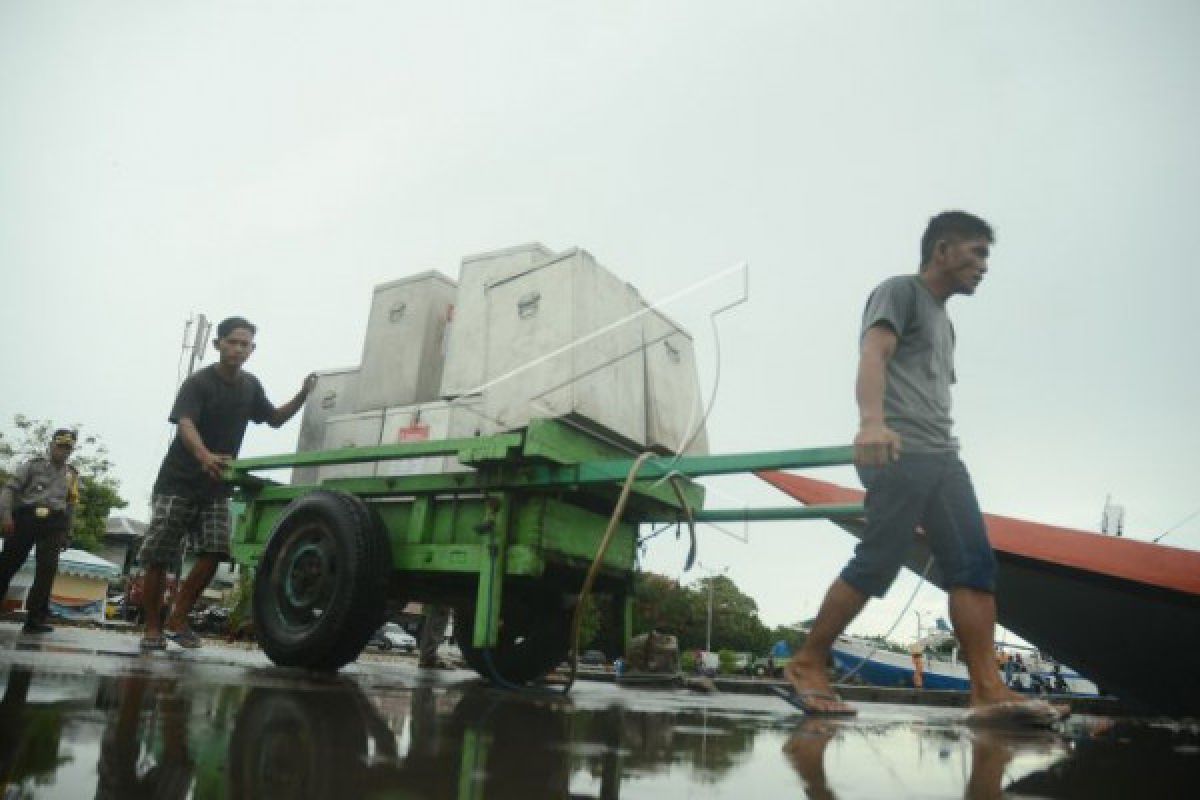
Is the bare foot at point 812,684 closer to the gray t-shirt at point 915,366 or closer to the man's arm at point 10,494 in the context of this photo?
the gray t-shirt at point 915,366

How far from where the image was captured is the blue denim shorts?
302cm

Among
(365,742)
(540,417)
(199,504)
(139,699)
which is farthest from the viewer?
(199,504)

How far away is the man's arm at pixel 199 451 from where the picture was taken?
4.83 meters

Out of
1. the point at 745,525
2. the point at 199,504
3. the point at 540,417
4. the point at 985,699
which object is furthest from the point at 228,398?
the point at 985,699

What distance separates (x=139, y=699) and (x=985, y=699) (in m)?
2.91

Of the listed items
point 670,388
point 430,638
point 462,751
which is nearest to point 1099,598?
point 670,388

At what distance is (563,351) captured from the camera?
3895 millimetres

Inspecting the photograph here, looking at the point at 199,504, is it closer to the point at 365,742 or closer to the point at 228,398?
the point at 228,398

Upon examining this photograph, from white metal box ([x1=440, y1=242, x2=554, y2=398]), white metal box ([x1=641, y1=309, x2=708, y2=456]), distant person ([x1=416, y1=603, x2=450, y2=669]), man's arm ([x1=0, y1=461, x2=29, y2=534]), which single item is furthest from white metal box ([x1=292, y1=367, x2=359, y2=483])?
man's arm ([x1=0, y1=461, x2=29, y2=534])

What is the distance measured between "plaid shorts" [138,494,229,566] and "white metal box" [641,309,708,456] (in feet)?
9.60

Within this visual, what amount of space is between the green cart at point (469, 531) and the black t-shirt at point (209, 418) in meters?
0.51

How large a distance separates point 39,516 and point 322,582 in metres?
4.20

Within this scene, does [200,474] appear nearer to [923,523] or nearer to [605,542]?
[605,542]

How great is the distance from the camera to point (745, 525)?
166 inches
